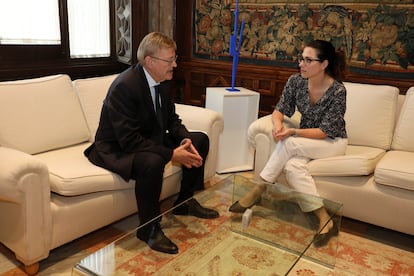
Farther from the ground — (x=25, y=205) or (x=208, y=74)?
(x=208, y=74)

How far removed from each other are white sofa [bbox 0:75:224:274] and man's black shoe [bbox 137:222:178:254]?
43 centimetres

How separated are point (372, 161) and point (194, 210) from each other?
3.65 ft

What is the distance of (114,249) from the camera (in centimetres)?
153

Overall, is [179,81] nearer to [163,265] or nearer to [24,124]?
[24,124]

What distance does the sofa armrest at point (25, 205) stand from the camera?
1703 mm

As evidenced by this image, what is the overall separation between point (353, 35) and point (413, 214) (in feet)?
5.15

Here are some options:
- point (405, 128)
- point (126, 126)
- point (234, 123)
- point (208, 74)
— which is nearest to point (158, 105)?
point (126, 126)

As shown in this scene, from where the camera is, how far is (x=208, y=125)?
2.65m

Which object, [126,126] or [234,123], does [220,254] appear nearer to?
[126,126]

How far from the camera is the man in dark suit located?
79.1 inches

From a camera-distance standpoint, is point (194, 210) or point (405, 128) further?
point (405, 128)

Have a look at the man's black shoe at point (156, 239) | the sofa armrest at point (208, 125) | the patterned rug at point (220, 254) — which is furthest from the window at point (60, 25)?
the man's black shoe at point (156, 239)

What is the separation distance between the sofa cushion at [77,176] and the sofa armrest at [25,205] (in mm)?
99

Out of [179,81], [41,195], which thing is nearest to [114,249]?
[41,195]
